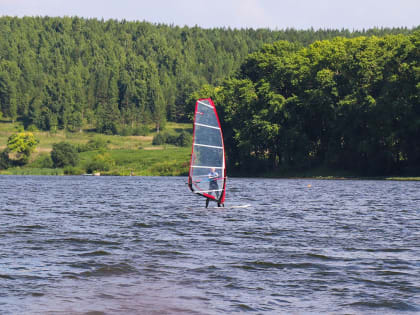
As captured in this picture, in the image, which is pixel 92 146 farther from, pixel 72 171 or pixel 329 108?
pixel 329 108

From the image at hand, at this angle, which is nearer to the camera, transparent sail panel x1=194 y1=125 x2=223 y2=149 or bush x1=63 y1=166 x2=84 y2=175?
transparent sail panel x1=194 y1=125 x2=223 y2=149

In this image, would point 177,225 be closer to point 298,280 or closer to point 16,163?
point 298,280

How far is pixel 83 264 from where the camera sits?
1716cm

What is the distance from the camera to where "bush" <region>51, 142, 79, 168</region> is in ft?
463

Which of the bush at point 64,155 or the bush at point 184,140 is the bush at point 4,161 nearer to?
the bush at point 64,155

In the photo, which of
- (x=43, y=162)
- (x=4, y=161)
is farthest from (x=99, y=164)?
(x=4, y=161)

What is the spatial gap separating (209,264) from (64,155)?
419ft

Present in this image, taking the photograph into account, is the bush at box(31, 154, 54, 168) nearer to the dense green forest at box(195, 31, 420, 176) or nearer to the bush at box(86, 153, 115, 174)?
the bush at box(86, 153, 115, 174)

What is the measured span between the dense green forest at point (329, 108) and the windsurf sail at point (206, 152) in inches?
2043

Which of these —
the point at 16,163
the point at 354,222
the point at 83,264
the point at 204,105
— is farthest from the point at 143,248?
the point at 16,163

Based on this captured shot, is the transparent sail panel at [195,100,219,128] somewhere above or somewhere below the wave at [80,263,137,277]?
above

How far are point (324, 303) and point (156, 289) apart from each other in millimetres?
3614

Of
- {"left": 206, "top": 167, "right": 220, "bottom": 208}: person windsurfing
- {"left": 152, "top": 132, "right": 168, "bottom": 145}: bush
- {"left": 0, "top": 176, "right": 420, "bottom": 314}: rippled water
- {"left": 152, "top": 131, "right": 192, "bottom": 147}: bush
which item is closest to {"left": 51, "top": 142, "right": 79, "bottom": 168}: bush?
{"left": 152, "top": 131, "right": 192, "bottom": 147}: bush

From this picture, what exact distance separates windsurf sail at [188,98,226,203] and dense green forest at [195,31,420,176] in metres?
51.9
